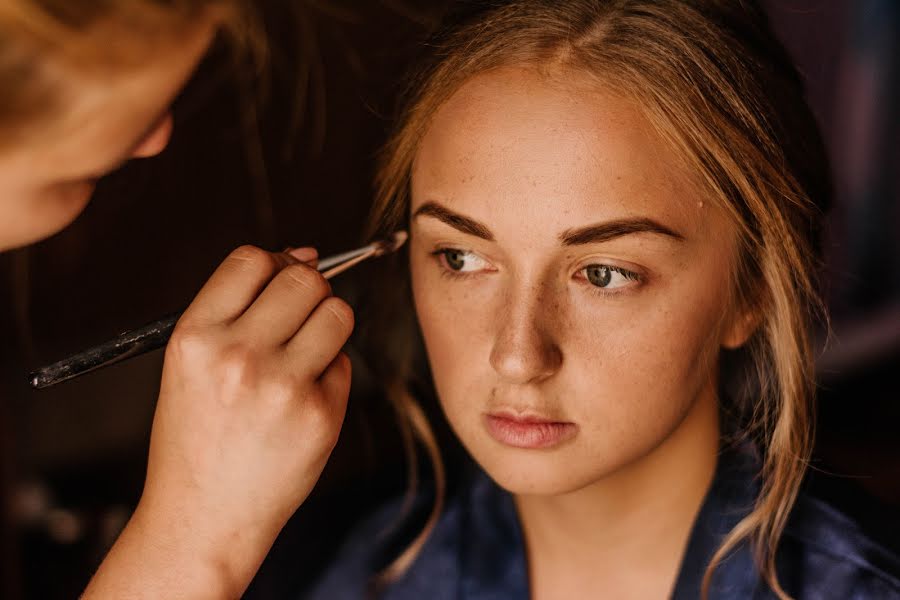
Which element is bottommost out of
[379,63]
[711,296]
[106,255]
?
[106,255]

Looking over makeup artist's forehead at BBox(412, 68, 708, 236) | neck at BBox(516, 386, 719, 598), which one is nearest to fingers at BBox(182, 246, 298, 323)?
makeup artist's forehead at BBox(412, 68, 708, 236)

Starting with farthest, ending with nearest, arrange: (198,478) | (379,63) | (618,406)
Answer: (379,63) < (618,406) < (198,478)

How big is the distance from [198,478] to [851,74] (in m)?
2.49

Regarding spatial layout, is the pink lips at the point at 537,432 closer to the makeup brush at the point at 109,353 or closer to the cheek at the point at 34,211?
the makeup brush at the point at 109,353

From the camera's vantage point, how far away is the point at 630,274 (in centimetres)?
104

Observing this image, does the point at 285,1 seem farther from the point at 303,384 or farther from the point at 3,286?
the point at 303,384

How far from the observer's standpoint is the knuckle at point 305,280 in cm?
92

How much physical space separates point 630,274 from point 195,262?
855 millimetres

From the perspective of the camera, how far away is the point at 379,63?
1631 millimetres

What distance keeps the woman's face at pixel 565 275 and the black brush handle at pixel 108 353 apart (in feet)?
0.98

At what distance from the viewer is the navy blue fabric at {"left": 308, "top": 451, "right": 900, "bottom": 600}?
1.13 metres

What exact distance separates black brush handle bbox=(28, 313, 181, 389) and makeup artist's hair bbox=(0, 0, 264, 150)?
20 centimetres

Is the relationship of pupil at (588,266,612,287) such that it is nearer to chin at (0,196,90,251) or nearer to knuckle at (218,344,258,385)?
knuckle at (218,344,258,385)

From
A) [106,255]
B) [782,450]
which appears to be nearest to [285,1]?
[106,255]
